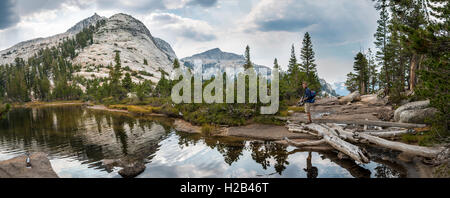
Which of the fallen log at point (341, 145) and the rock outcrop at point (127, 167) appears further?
the rock outcrop at point (127, 167)

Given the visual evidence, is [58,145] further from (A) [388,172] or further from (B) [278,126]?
(A) [388,172]

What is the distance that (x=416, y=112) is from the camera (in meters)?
18.0

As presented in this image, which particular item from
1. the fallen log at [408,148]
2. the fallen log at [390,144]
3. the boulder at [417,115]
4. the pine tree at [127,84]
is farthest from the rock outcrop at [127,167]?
the pine tree at [127,84]

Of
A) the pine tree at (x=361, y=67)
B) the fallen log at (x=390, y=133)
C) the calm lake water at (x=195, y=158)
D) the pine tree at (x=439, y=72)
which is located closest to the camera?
the pine tree at (x=439, y=72)

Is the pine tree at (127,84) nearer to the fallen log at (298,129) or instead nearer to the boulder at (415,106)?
the fallen log at (298,129)

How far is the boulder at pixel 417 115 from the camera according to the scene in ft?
56.6

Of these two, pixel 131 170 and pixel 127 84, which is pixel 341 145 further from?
pixel 127 84

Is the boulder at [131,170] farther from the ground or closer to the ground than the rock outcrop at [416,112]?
closer to the ground

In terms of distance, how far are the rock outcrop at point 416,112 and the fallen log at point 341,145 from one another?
Result: 25.6ft

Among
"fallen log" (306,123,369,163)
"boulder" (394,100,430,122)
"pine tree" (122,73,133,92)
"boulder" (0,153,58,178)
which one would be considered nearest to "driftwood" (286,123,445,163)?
"fallen log" (306,123,369,163)

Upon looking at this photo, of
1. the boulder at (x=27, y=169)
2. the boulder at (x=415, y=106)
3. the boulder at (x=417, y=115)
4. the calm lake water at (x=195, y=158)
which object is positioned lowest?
the calm lake water at (x=195, y=158)

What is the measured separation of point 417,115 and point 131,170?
2241 centimetres

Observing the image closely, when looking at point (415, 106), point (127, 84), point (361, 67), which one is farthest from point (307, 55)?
point (127, 84)

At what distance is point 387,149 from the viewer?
547 inches
